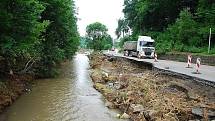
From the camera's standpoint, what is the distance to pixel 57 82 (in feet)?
96.2

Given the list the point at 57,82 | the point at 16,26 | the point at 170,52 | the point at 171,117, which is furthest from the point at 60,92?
the point at 170,52

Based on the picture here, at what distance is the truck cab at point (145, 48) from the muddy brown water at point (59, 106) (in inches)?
829

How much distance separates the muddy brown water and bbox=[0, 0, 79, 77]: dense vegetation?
2.50 meters

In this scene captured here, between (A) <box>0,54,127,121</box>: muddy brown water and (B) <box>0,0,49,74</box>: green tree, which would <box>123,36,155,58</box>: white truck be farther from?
(B) <box>0,0,49,74</box>: green tree

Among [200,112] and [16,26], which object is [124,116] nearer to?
[200,112]

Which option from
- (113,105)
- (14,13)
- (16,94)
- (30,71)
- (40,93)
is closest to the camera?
(14,13)

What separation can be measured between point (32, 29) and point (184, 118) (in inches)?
382

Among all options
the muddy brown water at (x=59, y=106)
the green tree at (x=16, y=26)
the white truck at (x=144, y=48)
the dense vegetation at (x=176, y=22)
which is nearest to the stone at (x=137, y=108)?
the muddy brown water at (x=59, y=106)

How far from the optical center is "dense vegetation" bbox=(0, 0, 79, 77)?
17.5 m

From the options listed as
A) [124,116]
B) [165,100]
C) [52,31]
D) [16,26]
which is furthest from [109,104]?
[52,31]

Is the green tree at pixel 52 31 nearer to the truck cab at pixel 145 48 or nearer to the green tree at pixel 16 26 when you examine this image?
the green tree at pixel 16 26

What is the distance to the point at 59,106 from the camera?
63.1 feet

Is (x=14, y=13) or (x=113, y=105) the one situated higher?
(x=14, y=13)

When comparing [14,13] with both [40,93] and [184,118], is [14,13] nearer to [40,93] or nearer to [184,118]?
[40,93]
